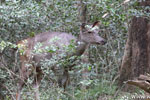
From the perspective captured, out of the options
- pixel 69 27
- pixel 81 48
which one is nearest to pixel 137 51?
pixel 81 48

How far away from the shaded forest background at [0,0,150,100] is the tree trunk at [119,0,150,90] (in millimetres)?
286

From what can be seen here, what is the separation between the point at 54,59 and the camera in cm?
642

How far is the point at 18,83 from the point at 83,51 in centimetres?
204

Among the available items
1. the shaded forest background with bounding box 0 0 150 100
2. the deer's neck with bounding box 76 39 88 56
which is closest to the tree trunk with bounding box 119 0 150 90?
the shaded forest background with bounding box 0 0 150 100

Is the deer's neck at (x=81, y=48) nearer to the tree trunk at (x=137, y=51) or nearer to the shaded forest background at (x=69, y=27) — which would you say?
the shaded forest background at (x=69, y=27)

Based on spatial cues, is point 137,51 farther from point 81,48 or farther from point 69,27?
point 69,27

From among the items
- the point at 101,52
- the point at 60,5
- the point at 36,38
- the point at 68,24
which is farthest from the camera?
the point at 101,52

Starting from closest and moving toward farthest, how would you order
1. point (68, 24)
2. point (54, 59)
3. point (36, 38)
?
point (54, 59), point (68, 24), point (36, 38)

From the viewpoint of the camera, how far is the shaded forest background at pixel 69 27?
683 cm

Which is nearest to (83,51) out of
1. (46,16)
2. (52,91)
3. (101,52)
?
(101,52)

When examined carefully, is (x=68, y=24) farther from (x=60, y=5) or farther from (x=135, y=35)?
(x=135, y=35)

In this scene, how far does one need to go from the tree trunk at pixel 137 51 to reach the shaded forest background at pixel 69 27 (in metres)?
0.29

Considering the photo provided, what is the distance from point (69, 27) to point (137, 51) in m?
1.86

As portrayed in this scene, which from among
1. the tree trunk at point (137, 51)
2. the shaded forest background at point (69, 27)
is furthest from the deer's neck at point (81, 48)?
the tree trunk at point (137, 51)
